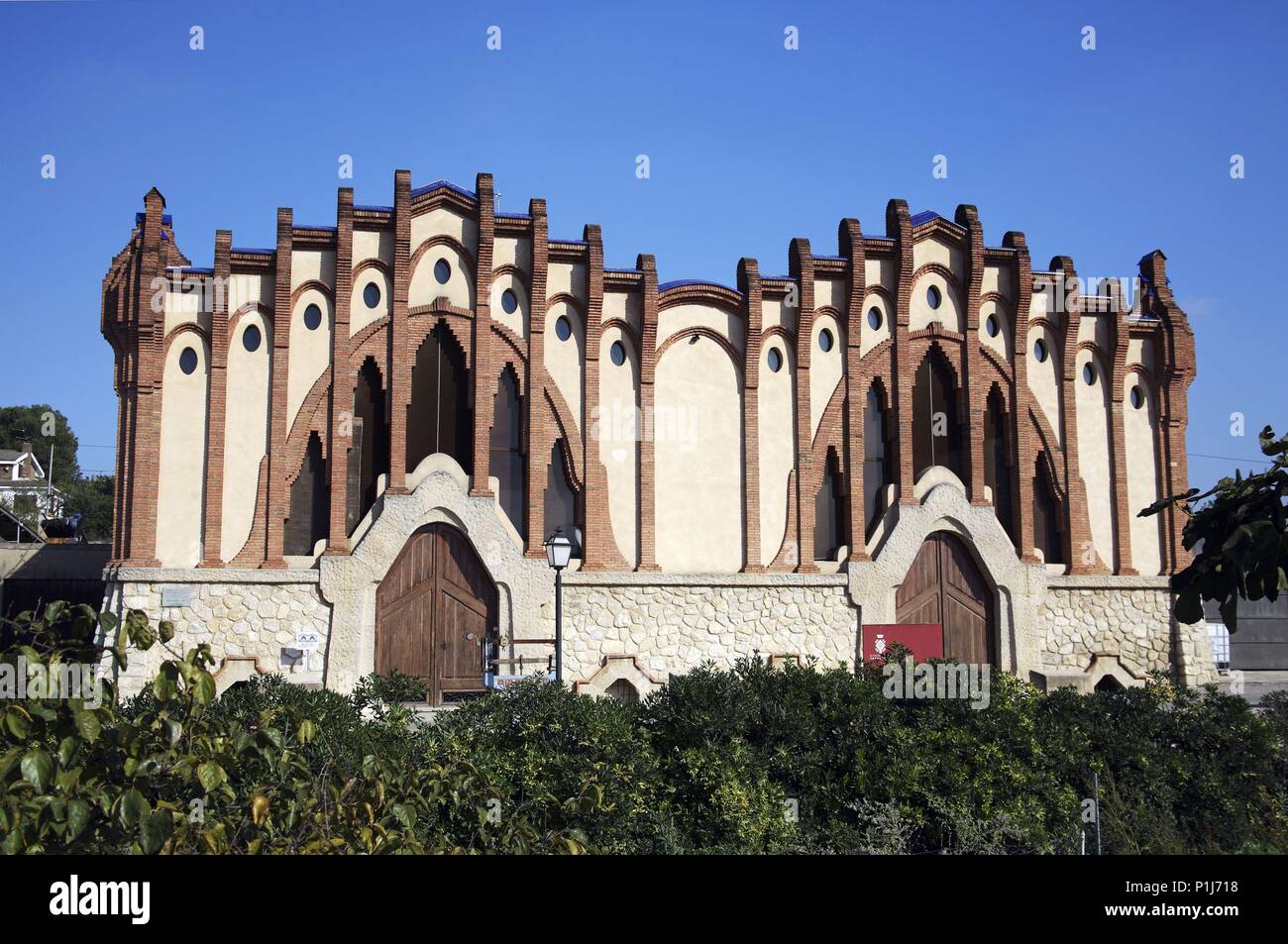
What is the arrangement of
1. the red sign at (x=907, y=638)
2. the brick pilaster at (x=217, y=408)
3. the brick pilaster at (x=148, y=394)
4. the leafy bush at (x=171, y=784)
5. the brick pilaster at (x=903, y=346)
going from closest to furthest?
the leafy bush at (x=171, y=784)
the brick pilaster at (x=148, y=394)
the brick pilaster at (x=217, y=408)
the red sign at (x=907, y=638)
the brick pilaster at (x=903, y=346)

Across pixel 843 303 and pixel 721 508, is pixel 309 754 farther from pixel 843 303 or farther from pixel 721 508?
pixel 843 303

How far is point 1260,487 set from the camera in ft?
25.6

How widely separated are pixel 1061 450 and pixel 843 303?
551 centimetres

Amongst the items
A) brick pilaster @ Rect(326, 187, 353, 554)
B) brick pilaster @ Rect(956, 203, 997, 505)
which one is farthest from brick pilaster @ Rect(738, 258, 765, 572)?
brick pilaster @ Rect(326, 187, 353, 554)

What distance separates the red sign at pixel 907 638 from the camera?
63.2 feet

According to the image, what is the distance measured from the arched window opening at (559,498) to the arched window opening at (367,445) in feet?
9.60

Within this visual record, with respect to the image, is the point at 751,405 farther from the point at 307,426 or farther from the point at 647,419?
the point at 307,426

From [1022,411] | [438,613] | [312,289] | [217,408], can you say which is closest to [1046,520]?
[1022,411]

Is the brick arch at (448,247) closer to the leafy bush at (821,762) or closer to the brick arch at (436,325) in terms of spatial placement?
the brick arch at (436,325)

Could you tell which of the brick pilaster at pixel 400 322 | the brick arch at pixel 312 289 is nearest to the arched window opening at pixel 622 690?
the brick pilaster at pixel 400 322

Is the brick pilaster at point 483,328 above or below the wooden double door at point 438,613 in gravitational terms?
above

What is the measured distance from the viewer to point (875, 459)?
68.7 ft

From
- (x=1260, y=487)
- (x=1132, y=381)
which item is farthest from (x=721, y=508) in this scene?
(x=1260, y=487)

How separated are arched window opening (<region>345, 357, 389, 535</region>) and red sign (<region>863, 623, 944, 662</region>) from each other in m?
9.32
